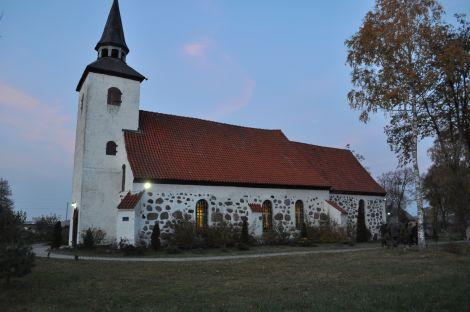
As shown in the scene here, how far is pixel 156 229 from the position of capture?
1816 centimetres

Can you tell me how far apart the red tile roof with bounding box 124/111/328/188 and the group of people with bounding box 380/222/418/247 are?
18.7 ft

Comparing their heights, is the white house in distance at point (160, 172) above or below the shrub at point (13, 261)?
above

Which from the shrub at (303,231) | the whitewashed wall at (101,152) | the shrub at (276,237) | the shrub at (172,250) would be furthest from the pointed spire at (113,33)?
the shrub at (303,231)

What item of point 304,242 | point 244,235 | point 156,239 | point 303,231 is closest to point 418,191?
point 304,242

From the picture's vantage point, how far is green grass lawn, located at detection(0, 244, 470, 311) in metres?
6.59

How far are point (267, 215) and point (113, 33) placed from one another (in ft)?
46.5

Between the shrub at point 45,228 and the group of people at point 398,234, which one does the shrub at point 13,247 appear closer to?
the group of people at point 398,234

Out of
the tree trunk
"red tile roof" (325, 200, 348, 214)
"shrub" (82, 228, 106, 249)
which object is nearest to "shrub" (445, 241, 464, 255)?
the tree trunk

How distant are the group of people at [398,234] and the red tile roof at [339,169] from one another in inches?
241

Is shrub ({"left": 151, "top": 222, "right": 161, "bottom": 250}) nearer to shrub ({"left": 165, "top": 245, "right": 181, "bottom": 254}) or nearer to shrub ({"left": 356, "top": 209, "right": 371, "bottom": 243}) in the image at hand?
shrub ({"left": 165, "top": 245, "right": 181, "bottom": 254})

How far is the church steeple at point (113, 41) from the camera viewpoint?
22250 mm

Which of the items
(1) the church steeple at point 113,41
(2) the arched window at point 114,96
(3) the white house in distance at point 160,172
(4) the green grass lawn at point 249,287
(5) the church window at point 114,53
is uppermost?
(1) the church steeple at point 113,41

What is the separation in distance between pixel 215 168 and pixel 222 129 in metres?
4.57

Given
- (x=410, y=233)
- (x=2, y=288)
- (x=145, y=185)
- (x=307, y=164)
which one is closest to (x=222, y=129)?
(x=307, y=164)
